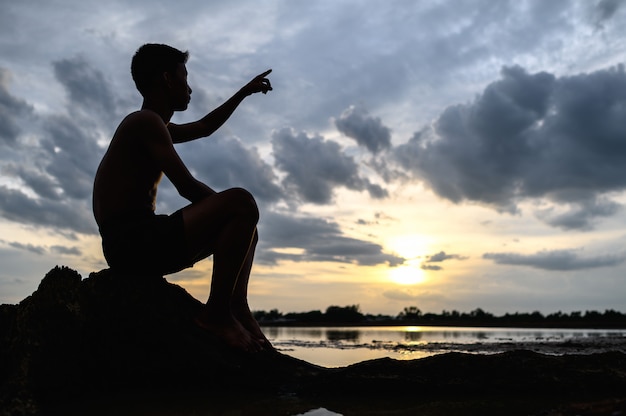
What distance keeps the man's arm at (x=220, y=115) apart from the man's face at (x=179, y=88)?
613mm

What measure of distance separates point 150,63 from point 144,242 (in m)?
1.43

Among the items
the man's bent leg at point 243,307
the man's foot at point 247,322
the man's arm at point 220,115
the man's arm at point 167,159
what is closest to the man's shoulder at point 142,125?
the man's arm at point 167,159

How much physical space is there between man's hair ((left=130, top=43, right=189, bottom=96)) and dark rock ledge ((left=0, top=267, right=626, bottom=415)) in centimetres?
150

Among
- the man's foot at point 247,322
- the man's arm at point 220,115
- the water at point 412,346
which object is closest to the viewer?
the man's foot at point 247,322

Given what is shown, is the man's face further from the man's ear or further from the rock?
the rock

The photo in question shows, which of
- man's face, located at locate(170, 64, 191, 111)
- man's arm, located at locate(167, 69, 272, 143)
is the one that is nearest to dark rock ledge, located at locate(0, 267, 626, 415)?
man's face, located at locate(170, 64, 191, 111)

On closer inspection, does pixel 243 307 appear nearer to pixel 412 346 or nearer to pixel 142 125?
pixel 142 125

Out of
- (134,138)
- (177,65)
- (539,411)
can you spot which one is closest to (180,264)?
(134,138)

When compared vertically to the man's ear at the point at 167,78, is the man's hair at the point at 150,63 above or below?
above

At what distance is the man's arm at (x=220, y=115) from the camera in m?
4.59

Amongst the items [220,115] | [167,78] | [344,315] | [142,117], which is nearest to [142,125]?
[142,117]

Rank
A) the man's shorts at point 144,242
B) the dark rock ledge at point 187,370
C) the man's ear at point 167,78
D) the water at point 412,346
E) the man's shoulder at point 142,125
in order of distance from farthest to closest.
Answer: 1. the water at point 412,346
2. the man's ear at point 167,78
3. the man's shoulder at point 142,125
4. the man's shorts at point 144,242
5. the dark rock ledge at point 187,370

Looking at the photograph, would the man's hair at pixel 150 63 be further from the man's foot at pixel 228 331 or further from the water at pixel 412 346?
the water at pixel 412 346

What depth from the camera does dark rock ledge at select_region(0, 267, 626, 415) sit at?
298 centimetres
